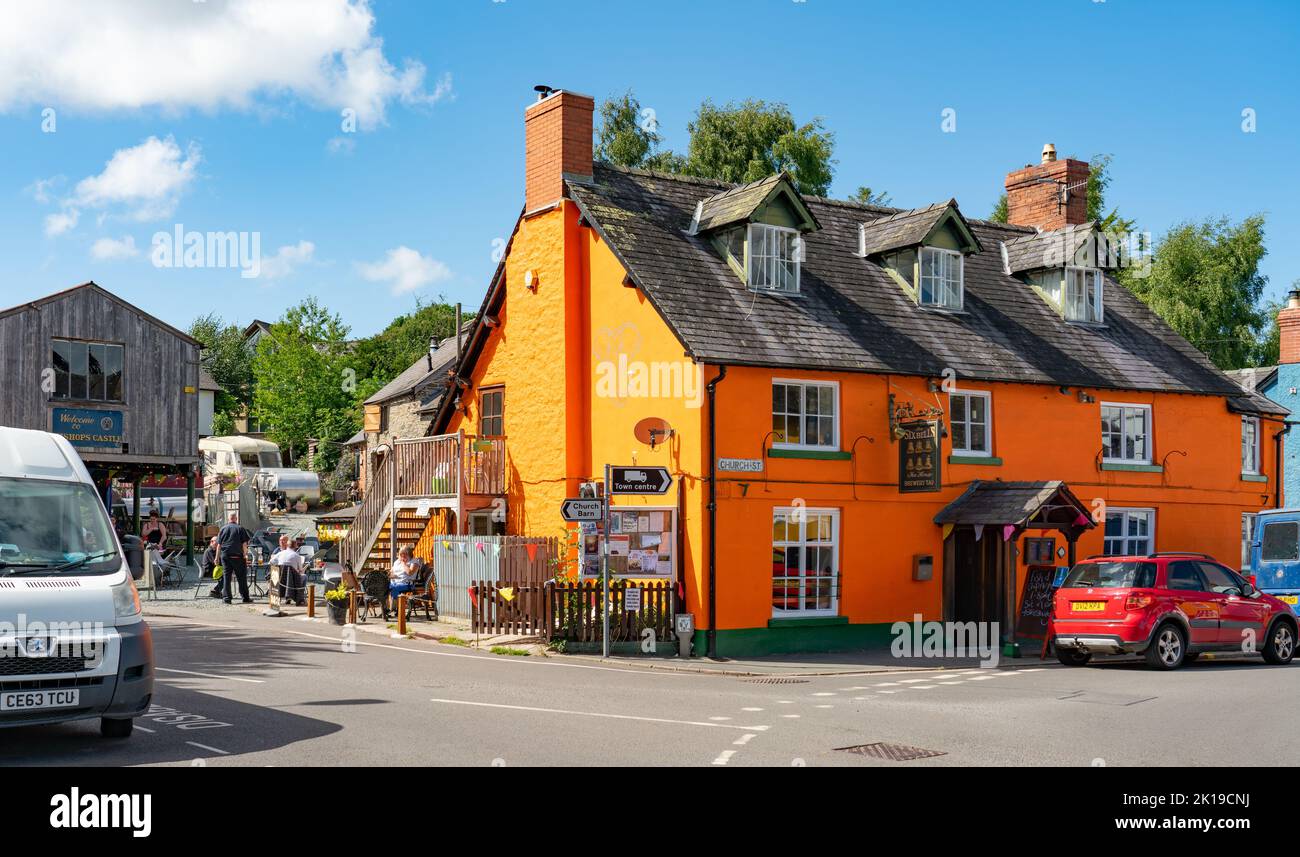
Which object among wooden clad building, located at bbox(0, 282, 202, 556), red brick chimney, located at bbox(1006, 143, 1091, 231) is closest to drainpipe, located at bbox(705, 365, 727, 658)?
red brick chimney, located at bbox(1006, 143, 1091, 231)

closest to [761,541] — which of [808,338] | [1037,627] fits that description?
[808,338]

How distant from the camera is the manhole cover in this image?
403 inches

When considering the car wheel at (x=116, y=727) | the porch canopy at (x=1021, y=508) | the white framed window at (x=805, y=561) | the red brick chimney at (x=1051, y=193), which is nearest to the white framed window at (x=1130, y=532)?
the porch canopy at (x=1021, y=508)

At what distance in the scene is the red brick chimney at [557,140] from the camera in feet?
75.8

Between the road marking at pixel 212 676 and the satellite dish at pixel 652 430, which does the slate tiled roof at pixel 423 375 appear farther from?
the road marking at pixel 212 676

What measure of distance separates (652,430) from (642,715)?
8798 millimetres

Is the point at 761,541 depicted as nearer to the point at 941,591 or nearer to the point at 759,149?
the point at 941,591

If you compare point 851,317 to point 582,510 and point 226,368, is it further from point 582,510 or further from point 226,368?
point 226,368

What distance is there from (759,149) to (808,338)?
2340 cm

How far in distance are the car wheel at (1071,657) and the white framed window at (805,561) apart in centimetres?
378

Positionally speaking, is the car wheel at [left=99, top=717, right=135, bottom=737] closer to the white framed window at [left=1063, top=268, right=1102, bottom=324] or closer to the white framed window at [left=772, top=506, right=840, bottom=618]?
the white framed window at [left=772, top=506, right=840, bottom=618]

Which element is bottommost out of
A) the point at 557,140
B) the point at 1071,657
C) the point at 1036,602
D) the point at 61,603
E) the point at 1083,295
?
the point at 1071,657

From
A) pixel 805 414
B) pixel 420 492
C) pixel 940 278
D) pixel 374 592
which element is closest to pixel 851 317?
pixel 805 414

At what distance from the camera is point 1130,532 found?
2500 cm
